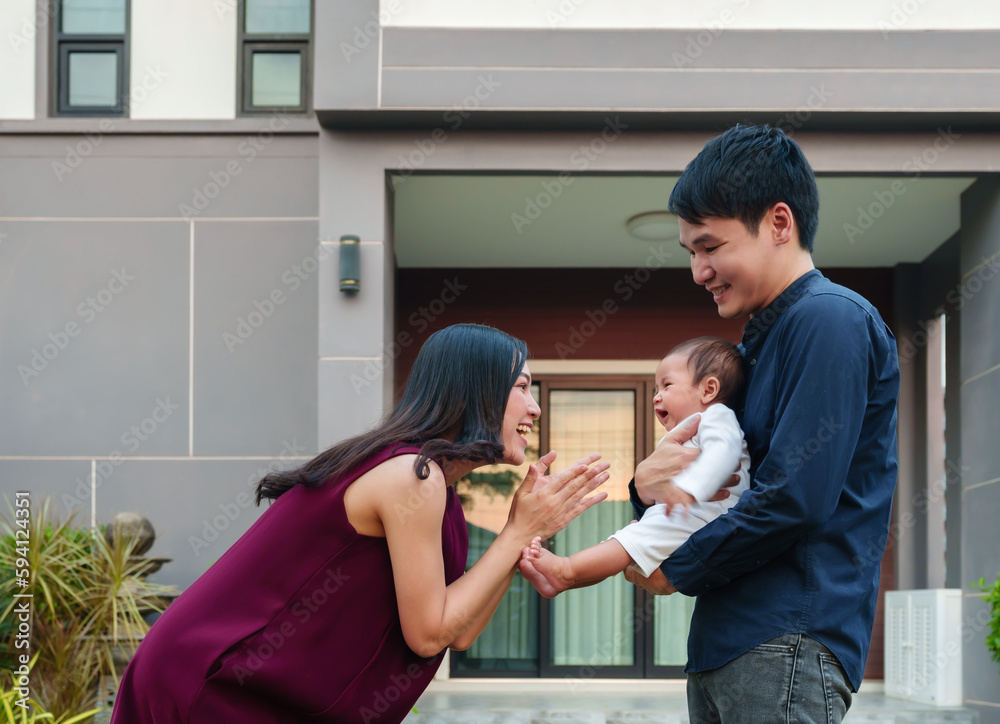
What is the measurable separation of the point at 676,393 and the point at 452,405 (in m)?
0.48

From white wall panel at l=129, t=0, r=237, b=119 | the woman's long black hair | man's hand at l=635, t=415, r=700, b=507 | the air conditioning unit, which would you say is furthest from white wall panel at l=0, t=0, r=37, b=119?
the air conditioning unit

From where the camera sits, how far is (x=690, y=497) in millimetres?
1873

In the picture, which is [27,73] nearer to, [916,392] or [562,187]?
[562,187]

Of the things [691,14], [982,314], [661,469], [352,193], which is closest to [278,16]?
[352,193]

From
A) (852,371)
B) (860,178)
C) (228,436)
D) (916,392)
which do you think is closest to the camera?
(852,371)

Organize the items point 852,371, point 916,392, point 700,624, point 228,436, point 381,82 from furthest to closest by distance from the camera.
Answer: point 916,392
point 228,436
point 381,82
point 700,624
point 852,371

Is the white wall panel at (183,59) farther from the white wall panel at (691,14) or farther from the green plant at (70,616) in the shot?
the green plant at (70,616)

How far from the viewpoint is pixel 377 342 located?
5383 millimetres

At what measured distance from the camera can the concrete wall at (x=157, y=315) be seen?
20.4 feet

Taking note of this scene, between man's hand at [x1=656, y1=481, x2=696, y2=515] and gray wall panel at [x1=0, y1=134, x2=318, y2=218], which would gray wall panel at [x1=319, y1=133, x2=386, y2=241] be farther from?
man's hand at [x1=656, y1=481, x2=696, y2=515]

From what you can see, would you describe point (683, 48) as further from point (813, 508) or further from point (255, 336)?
point (813, 508)

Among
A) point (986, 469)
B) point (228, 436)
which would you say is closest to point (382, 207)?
point (228, 436)

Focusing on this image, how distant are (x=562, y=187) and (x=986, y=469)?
291 centimetres

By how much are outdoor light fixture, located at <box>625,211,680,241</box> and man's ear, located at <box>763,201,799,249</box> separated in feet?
15.1
